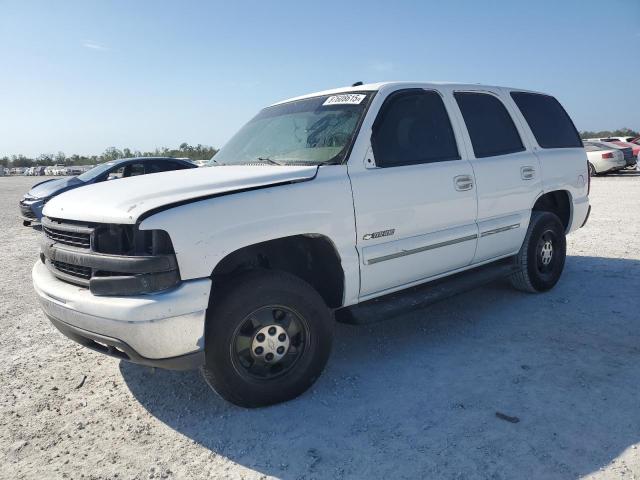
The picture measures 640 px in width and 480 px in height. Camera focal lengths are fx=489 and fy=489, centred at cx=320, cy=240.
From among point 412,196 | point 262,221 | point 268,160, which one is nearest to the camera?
point 262,221

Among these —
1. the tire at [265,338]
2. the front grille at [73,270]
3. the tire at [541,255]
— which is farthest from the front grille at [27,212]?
the tire at [541,255]

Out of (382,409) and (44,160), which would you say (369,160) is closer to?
(382,409)

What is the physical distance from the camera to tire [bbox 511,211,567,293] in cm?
478

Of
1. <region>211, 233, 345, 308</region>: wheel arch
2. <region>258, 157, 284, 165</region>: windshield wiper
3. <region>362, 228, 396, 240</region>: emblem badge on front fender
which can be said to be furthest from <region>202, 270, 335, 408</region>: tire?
<region>258, 157, 284, 165</region>: windshield wiper

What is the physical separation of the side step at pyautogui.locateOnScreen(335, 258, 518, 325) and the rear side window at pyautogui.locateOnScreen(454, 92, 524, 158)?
3.37 ft

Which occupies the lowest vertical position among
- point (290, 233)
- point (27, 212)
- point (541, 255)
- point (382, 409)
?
point (382, 409)

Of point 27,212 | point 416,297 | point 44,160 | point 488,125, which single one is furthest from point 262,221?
point 44,160

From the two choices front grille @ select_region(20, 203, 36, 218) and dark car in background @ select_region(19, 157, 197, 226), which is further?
front grille @ select_region(20, 203, 36, 218)

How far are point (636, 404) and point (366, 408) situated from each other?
1574mm

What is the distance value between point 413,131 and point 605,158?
18.0 meters

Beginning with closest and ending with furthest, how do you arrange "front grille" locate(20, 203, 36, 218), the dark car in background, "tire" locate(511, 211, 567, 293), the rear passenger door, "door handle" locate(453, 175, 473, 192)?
"door handle" locate(453, 175, 473, 192)
the rear passenger door
"tire" locate(511, 211, 567, 293)
the dark car in background
"front grille" locate(20, 203, 36, 218)

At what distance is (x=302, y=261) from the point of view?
337 cm

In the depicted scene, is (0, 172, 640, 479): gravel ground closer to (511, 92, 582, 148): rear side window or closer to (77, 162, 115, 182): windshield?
(511, 92, 582, 148): rear side window

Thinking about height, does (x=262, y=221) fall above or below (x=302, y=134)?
below
